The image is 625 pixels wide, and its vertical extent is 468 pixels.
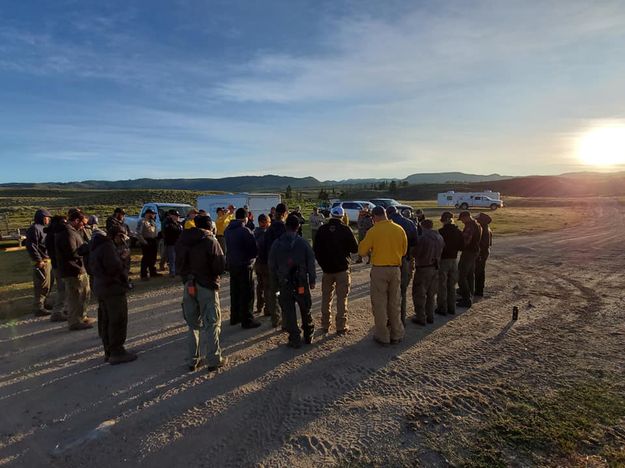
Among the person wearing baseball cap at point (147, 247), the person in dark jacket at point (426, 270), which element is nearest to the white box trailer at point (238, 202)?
the person wearing baseball cap at point (147, 247)

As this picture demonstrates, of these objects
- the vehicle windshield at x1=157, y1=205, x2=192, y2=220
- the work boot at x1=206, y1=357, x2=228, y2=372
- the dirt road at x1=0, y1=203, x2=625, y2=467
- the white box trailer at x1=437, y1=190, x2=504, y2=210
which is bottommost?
the dirt road at x1=0, y1=203, x2=625, y2=467

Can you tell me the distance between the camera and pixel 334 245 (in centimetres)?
629

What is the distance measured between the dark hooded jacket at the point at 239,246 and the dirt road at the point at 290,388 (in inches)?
47.5

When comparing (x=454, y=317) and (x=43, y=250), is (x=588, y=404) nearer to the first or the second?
(x=454, y=317)

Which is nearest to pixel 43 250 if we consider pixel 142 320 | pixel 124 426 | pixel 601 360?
pixel 142 320

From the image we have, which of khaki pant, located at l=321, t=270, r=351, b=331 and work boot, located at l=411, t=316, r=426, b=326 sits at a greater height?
khaki pant, located at l=321, t=270, r=351, b=331

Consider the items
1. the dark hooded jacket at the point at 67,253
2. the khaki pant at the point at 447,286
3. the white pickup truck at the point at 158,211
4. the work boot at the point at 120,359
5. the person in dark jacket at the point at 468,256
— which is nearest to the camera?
the work boot at the point at 120,359

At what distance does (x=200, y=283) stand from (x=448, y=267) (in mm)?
4668

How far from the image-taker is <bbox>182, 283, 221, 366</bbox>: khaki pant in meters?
5.17

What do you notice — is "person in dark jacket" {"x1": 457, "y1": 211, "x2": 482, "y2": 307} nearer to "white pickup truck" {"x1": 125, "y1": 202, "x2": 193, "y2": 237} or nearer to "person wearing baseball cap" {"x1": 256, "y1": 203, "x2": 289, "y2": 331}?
"person wearing baseball cap" {"x1": 256, "y1": 203, "x2": 289, "y2": 331}

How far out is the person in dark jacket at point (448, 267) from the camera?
Answer: 7.33 metres

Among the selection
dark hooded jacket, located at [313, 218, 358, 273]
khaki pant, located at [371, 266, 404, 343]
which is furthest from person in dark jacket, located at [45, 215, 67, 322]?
khaki pant, located at [371, 266, 404, 343]

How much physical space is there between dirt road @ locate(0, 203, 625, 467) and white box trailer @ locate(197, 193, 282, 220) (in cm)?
1140

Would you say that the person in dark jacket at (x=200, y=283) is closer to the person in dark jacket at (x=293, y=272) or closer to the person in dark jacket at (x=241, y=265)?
the person in dark jacket at (x=293, y=272)
